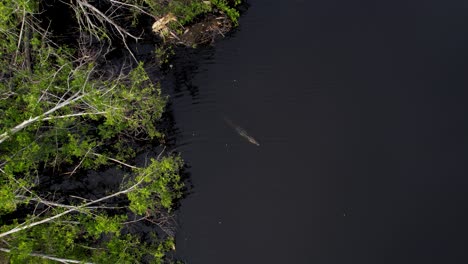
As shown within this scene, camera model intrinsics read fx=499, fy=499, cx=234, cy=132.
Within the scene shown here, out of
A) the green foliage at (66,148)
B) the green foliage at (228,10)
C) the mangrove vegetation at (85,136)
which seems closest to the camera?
the green foliage at (66,148)

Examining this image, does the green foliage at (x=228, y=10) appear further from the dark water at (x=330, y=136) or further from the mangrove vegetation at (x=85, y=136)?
the dark water at (x=330, y=136)

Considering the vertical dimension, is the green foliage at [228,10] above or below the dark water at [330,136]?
above

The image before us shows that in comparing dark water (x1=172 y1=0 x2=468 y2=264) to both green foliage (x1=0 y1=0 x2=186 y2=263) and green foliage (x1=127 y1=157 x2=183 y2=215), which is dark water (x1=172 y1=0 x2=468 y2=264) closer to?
green foliage (x1=127 y1=157 x2=183 y2=215)

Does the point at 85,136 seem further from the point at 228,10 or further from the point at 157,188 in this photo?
the point at 228,10

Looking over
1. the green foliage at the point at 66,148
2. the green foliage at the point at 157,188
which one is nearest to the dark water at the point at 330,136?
the green foliage at the point at 157,188

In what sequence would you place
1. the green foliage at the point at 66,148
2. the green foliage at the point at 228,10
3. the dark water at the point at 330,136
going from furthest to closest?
the green foliage at the point at 228,10
the dark water at the point at 330,136
the green foliage at the point at 66,148

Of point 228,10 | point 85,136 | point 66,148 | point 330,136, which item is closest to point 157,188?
point 66,148

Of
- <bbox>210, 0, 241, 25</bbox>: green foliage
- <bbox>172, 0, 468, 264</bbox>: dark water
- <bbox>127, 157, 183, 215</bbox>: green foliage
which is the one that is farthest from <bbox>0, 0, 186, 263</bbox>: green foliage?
<bbox>210, 0, 241, 25</bbox>: green foliage

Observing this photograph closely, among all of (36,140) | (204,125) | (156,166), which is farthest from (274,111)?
(36,140)

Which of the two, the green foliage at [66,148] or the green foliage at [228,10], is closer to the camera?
the green foliage at [66,148]
